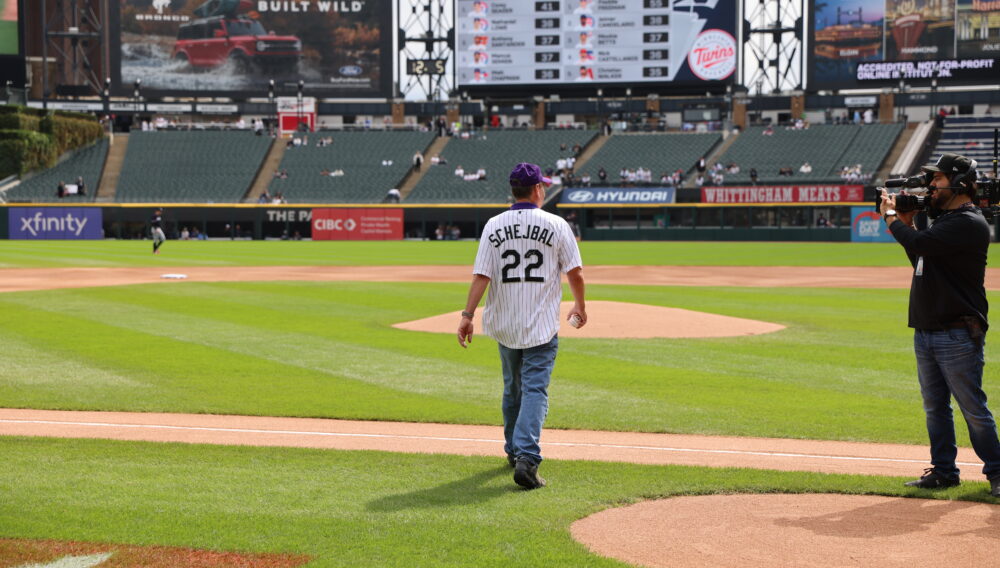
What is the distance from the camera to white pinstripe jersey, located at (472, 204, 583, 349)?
720 cm

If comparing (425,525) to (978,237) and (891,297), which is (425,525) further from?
(891,297)

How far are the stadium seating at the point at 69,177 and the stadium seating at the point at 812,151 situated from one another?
38.2m

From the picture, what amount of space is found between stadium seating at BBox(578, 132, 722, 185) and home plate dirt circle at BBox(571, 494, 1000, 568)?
58242 millimetres

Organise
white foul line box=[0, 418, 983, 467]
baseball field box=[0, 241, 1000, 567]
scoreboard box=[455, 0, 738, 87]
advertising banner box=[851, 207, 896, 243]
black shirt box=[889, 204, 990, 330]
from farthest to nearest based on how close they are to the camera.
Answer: scoreboard box=[455, 0, 738, 87], advertising banner box=[851, 207, 896, 243], white foul line box=[0, 418, 983, 467], black shirt box=[889, 204, 990, 330], baseball field box=[0, 241, 1000, 567]

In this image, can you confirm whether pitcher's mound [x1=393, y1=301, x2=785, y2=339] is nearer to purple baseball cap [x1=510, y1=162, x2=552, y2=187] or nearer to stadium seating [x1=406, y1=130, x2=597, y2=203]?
purple baseball cap [x1=510, y1=162, x2=552, y2=187]

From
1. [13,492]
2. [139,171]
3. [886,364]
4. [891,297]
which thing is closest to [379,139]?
[139,171]

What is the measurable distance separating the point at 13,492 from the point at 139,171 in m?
65.8

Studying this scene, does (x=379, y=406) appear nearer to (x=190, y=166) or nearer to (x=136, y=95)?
(x=190, y=166)

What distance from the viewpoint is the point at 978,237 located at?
21.8ft

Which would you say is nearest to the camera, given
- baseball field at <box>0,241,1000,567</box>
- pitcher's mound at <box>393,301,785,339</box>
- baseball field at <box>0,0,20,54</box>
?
baseball field at <box>0,241,1000,567</box>

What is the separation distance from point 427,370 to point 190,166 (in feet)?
200

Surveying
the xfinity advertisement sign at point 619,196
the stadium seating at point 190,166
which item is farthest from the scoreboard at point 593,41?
the stadium seating at point 190,166

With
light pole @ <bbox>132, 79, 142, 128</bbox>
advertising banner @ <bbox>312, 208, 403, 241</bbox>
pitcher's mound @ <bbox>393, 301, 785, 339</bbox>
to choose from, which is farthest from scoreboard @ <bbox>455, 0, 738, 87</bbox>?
pitcher's mound @ <bbox>393, 301, 785, 339</bbox>

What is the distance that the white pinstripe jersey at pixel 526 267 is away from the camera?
284 inches
